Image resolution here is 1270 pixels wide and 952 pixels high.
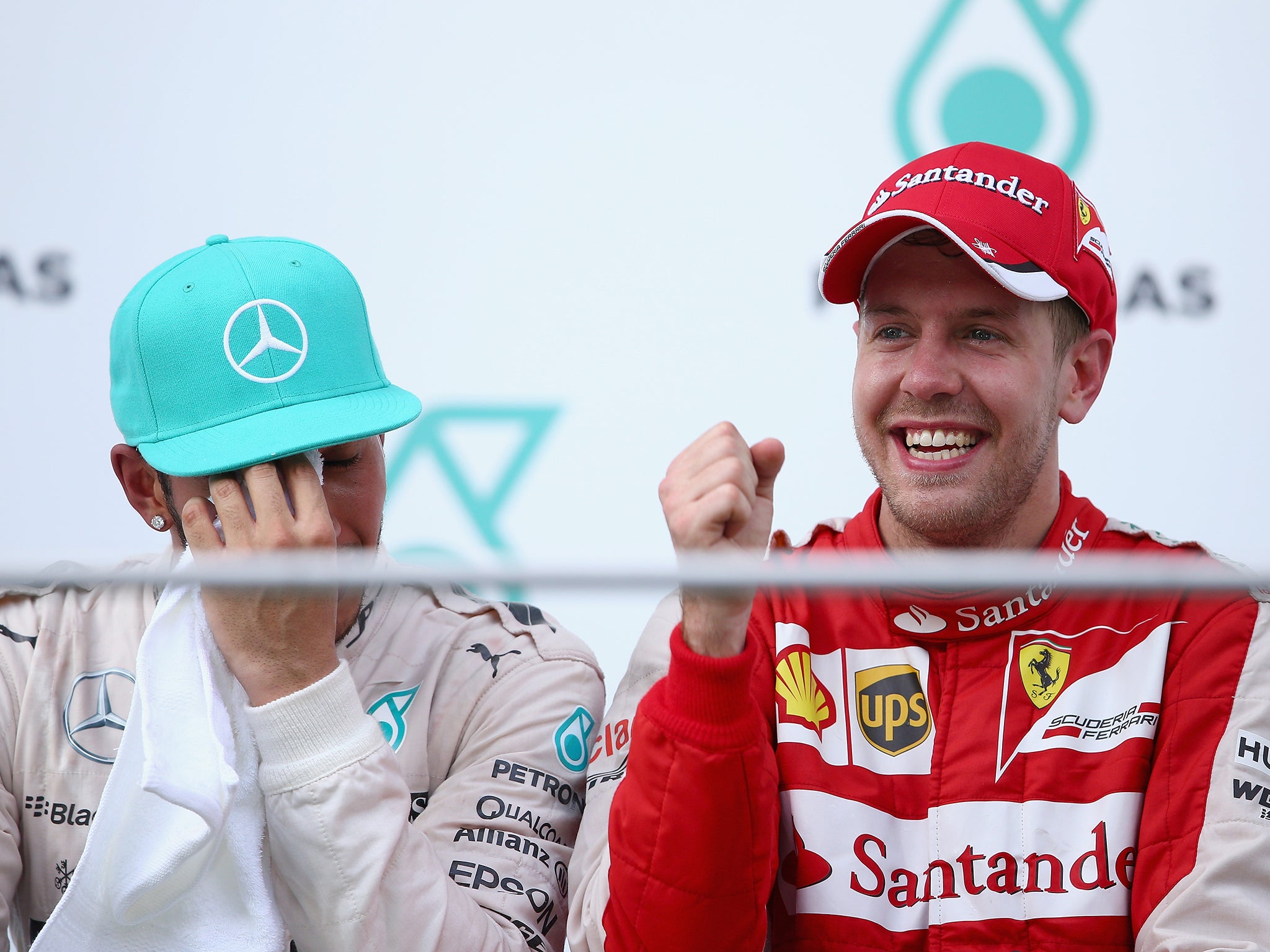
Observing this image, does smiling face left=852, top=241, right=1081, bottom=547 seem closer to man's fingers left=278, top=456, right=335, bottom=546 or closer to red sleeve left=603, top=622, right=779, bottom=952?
red sleeve left=603, top=622, right=779, bottom=952

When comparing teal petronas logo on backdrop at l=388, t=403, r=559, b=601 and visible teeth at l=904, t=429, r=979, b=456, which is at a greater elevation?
visible teeth at l=904, t=429, r=979, b=456

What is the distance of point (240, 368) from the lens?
1191mm

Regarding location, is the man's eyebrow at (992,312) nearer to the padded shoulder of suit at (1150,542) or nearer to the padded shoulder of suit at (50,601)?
the padded shoulder of suit at (1150,542)

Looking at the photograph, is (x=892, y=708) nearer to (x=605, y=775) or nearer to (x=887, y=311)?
(x=605, y=775)

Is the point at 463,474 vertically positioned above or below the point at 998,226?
Result: below

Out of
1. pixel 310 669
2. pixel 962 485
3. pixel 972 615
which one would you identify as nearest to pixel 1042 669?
pixel 972 615

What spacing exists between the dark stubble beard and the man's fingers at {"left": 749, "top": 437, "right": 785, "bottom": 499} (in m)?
0.24

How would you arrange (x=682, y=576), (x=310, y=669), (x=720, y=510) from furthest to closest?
1. (x=310, y=669)
2. (x=720, y=510)
3. (x=682, y=576)

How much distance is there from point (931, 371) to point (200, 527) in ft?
2.27

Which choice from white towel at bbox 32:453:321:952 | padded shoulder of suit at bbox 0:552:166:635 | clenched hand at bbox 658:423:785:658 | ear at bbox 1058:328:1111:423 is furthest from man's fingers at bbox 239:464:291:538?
ear at bbox 1058:328:1111:423

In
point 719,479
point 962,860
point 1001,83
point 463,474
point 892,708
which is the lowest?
point 962,860

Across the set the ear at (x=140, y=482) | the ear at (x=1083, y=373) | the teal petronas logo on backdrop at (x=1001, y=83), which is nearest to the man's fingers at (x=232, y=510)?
the ear at (x=140, y=482)

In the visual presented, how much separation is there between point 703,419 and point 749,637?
33.3 inches

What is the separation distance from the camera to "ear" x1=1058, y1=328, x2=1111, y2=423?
4.42 ft
